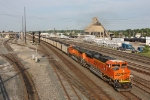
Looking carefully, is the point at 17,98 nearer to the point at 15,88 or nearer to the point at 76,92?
the point at 15,88

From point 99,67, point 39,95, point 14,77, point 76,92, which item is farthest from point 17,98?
point 99,67

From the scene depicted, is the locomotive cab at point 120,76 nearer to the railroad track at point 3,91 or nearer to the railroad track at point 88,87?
the railroad track at point 88,87

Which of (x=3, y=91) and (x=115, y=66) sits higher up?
(x=115, y=66)

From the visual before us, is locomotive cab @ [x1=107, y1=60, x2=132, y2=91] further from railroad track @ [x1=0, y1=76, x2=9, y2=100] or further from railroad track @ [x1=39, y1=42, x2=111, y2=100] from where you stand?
railroad track @ [x1=0, y1=76, x2=9, y2=100]

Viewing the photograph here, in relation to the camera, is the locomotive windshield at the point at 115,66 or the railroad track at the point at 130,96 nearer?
the railroad track at the point at 130,96

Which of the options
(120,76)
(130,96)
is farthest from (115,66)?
(130,96)

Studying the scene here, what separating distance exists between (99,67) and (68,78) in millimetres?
3982

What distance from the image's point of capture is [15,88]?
20.8m

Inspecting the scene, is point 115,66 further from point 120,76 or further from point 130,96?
point 130,96

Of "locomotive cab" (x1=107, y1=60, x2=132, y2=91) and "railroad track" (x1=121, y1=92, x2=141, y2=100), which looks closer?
"railroad track" (x1=121, y1=92, x2=141, y2=100)

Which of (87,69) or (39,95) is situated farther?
(87,69)

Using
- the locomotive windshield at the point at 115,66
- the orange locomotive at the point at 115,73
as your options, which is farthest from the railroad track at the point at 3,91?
the locomotive windshield at the point at 115,66

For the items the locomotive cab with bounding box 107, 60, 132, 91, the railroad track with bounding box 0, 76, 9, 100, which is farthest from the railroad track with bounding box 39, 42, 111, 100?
the railroad track with bounding box 0, 76, 9, 100

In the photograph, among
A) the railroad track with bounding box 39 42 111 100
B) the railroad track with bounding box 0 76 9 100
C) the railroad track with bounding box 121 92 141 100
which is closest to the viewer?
the railroad track with bounding box 0 76 9 100
